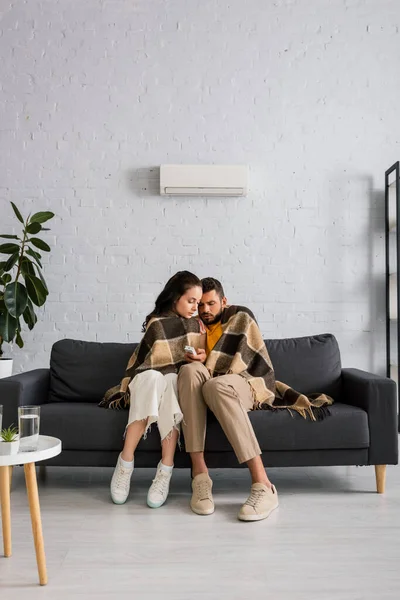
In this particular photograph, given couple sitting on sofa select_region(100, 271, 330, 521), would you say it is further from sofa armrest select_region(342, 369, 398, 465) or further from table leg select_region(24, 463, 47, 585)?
table leg select_region(24, 463, 47, 585)

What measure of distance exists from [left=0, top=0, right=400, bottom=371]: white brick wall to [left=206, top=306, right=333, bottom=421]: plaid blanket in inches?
45.5

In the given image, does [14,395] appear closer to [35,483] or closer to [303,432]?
[35,483]

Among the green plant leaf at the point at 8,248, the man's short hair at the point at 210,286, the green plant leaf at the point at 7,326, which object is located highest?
the green plant leaf at the point at 8,248

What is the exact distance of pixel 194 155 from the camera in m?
4.44

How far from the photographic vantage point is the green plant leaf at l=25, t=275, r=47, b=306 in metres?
4.06

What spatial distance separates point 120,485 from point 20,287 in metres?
1.61

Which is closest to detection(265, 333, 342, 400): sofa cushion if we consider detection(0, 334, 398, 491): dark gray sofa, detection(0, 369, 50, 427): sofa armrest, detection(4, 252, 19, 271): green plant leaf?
detection(0, 334, 398, 491): dark gray sofa

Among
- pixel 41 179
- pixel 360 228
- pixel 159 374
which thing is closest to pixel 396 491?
pixel 159 374

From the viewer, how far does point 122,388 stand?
3.17m

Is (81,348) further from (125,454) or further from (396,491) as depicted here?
(396,491)

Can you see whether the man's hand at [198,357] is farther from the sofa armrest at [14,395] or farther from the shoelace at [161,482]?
the sofa armrest at [14,395]

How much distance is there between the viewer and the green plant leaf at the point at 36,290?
4.06m

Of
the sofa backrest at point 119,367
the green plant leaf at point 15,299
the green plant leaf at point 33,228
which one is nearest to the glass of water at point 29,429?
the sofa backrest at point 119,367

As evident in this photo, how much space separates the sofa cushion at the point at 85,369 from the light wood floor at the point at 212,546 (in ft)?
1.51
